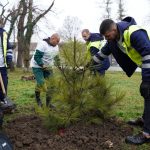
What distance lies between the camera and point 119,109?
8.27m

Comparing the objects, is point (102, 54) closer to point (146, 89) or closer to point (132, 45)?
point (132, 45)

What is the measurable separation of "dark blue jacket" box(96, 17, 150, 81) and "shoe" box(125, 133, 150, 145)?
34.9 inches

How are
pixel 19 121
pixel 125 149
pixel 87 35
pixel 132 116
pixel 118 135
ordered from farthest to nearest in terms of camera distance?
1. pixel 87 35
2. pixel 132 116
3. pixel 19 121
4. pixel 118 135
5. pixel 125 149

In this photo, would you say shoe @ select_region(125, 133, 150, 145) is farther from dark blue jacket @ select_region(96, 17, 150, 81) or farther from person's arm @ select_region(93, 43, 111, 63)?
person's arm @ select_region(93, 43, 111, 63)

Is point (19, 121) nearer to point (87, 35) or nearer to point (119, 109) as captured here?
point (119, 109)

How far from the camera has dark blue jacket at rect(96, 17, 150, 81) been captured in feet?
17.3

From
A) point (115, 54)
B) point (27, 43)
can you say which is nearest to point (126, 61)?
point (115, 54)

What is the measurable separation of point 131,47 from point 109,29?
0.41 meters

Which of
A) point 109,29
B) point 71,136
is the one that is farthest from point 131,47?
point 71,136

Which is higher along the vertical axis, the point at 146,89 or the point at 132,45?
the point at 132,45

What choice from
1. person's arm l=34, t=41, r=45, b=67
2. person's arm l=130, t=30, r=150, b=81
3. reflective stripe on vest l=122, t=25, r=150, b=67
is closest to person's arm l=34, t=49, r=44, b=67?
person's arm l=34, t=41, r=45, b=67

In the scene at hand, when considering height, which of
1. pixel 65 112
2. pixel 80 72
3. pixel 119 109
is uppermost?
pixel 80 72

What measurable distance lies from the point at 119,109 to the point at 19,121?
2.46m

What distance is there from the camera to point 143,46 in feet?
17.2
